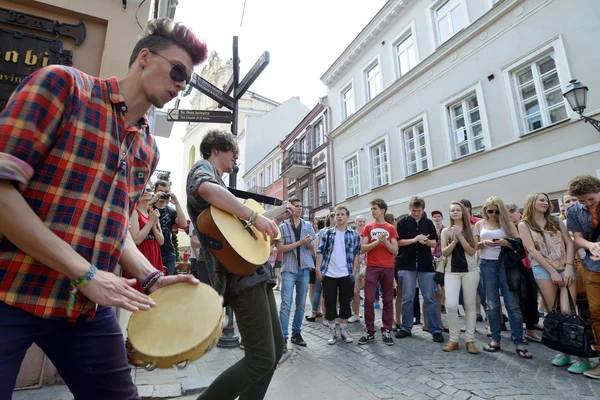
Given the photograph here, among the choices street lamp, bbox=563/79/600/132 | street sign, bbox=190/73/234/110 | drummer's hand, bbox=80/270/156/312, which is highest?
street lamp, bbox=563/79/600/132

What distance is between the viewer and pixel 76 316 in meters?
1.10

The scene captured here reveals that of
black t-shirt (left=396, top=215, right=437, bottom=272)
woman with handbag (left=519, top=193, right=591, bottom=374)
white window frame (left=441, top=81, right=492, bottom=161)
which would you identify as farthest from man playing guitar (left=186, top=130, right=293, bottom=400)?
white window frame (left=441, top=81, right=492, bottom=161)

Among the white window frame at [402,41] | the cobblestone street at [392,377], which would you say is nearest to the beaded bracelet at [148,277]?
the cobblestone street at [392,377]

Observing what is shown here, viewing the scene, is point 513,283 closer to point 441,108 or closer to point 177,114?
point 177,114

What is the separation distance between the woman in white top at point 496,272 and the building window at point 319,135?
679 inches

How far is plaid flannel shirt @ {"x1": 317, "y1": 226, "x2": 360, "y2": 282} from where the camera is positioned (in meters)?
5.35

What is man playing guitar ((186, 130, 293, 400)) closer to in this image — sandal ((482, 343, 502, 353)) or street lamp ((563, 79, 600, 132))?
sandal ((482, 343, 502, 353))

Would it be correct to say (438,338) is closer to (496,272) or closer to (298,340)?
(496,272)

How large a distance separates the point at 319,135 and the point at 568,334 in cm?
1988

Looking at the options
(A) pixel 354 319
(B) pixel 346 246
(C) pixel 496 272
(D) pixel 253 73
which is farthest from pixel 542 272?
(D) pixel 253 73

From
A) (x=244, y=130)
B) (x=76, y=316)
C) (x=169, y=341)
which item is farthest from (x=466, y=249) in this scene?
(x=244, y=130)

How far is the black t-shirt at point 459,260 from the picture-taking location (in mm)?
4609

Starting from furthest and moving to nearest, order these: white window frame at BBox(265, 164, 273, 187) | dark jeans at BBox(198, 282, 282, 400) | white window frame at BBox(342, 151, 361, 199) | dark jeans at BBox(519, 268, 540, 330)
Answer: white window frame at BBox(265, 164, 273, 187) < white window frame at BBox(342, 151, 361, 199) < dark jeans at BBox(519, 268, 540, 330) < dark jeans at BBox(198, 282, 282, 400)

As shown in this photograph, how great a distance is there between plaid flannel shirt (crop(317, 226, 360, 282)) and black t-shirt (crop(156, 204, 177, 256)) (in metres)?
2.39
